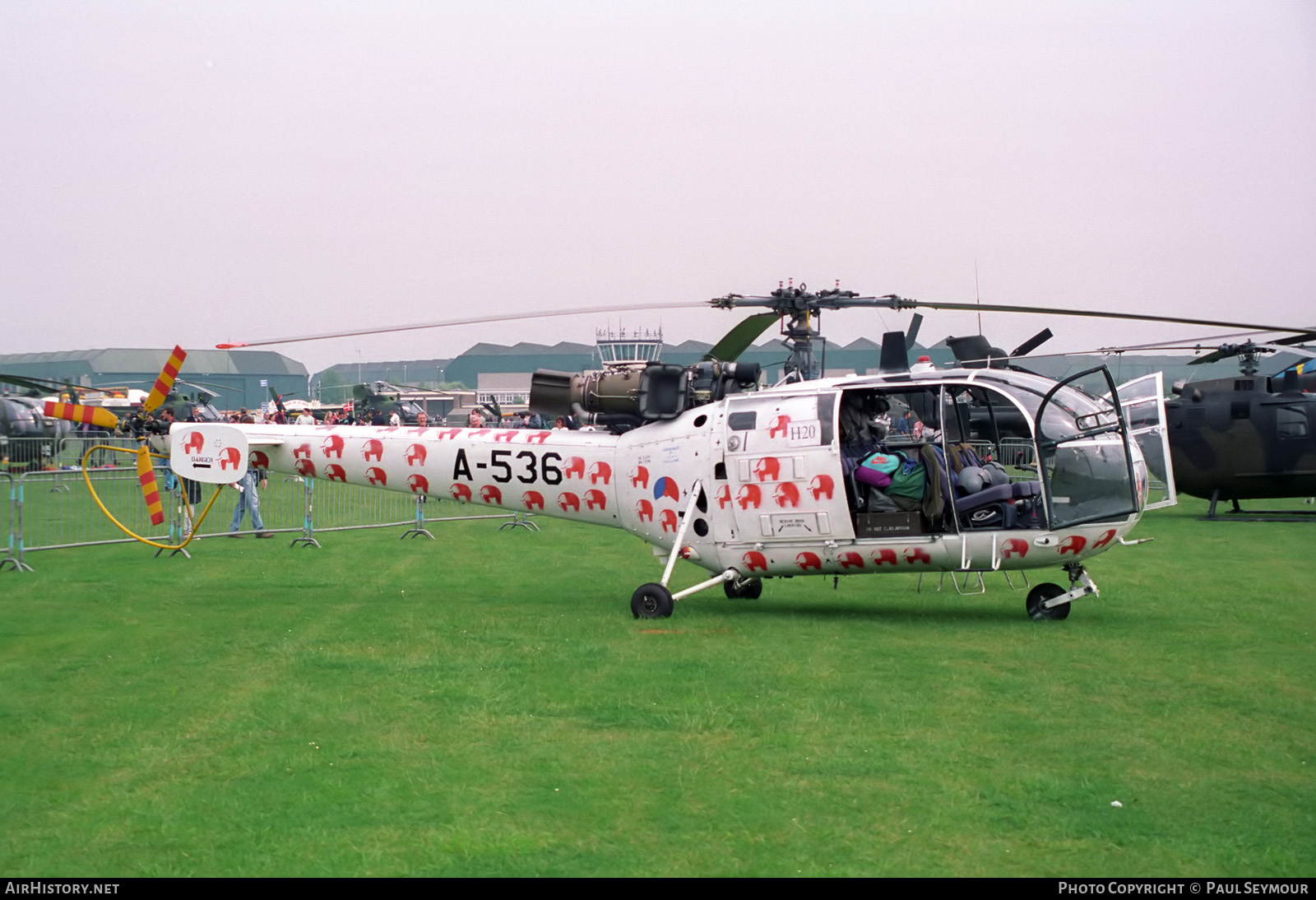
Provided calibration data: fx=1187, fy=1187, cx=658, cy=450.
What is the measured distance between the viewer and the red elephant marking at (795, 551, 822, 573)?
1148 centimetres

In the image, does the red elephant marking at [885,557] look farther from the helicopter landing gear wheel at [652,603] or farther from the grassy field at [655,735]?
the helicopter landing gear wheel at [652,603]

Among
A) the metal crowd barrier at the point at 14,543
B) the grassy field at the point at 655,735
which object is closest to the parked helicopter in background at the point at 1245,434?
the grassy field at the point at 655,735

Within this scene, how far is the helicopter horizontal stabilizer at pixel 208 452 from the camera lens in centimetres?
1282

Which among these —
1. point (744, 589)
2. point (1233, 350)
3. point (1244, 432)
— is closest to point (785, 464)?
point (744, 589)

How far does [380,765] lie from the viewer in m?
6.58

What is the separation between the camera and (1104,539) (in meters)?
10.8

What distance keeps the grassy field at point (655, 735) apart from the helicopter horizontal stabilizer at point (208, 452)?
1.39 m

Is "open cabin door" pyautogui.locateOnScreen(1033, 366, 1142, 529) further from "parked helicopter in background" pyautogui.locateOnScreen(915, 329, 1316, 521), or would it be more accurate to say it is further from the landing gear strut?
"parked helicopter in background" pyautogui.locateOnScreen(915, 329, 1316, 521)

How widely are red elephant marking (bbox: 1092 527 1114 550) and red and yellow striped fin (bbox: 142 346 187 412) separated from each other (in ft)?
31.5

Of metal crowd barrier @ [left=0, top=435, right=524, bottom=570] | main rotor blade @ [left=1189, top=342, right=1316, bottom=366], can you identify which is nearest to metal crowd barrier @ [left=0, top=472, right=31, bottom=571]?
metal crowd barrier @ [left=0, top=435, right=524, bottom=570]

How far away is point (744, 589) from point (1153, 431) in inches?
175

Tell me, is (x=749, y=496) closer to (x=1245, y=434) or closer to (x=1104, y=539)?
(x=1104, y=539)

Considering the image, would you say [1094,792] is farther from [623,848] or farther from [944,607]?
[944,607]

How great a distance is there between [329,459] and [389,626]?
9.51 ft
